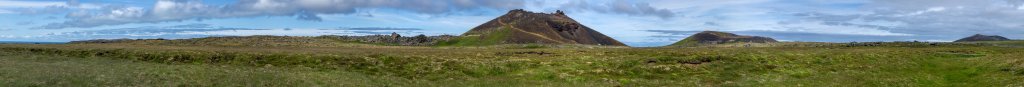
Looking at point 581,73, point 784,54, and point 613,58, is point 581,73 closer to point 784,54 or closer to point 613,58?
point 613,58

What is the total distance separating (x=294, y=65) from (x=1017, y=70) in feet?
197

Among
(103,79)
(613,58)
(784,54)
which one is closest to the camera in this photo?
(103,79)

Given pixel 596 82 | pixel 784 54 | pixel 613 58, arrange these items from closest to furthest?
pixel 596 82, pixel 613 58, pixel 784 54

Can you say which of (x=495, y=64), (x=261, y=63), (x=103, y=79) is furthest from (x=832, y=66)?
(x=103, y=79)

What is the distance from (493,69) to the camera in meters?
64.5

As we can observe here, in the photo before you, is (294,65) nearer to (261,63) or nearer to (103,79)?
(261,63)

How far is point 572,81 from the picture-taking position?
189 ft

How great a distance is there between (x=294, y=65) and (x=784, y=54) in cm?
5108

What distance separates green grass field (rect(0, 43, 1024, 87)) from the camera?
50.5 m

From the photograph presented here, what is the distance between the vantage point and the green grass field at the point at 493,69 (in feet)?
166

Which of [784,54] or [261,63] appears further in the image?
[784,54]

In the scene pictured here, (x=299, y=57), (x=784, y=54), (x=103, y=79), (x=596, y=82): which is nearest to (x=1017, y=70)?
(x=784, y=54)

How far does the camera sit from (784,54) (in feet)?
257

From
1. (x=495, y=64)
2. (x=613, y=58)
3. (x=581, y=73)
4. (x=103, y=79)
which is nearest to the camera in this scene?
(x=103, y=79)
